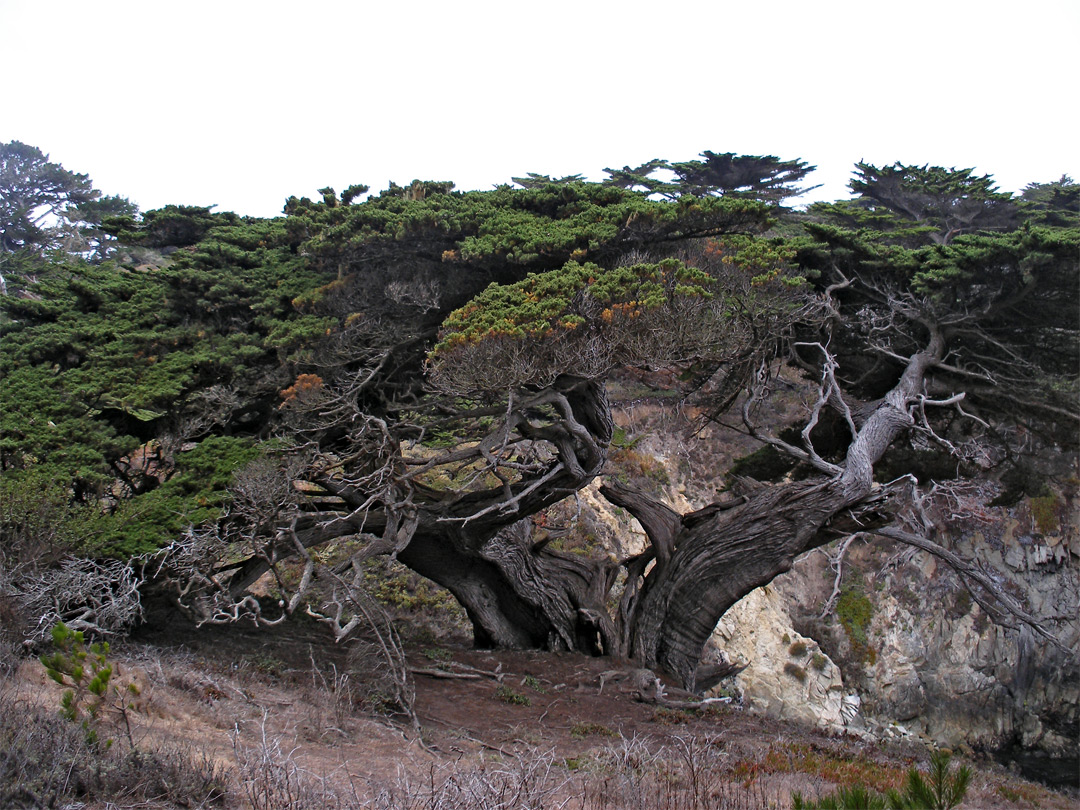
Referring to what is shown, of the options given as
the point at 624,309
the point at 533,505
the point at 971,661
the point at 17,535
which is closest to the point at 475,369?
the point at 624,309

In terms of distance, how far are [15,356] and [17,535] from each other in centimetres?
287

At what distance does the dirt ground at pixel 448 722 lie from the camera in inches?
246

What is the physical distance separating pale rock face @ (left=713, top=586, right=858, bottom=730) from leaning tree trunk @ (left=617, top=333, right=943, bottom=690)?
6.35 meters

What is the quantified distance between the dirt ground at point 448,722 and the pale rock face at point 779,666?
707 centimetres

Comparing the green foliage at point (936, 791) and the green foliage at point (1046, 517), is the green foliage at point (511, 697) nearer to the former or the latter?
the green foliage at point (936, 791)

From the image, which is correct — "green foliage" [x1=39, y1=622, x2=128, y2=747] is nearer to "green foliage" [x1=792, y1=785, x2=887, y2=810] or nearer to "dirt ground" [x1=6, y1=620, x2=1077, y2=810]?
"dirt ground" [x1=6, y1=620, x2=1077, y2=810]

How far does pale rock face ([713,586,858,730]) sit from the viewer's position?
56.2ft

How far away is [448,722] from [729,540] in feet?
15.1

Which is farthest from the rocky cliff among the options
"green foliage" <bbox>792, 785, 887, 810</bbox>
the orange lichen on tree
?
"green foliage" <bbox>792, 785, 887, 810</bbox>

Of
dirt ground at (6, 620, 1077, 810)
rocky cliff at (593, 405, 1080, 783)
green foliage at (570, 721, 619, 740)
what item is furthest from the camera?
rocky cliff at (593, 405, 1080, 783)

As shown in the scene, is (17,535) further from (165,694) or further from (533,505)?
(533,505)

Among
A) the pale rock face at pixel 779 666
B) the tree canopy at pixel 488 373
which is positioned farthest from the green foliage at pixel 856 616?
the tree canopy at pixel 488 373

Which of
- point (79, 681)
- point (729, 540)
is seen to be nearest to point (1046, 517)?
point (729, 540)

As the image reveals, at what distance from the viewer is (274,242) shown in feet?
38.6
